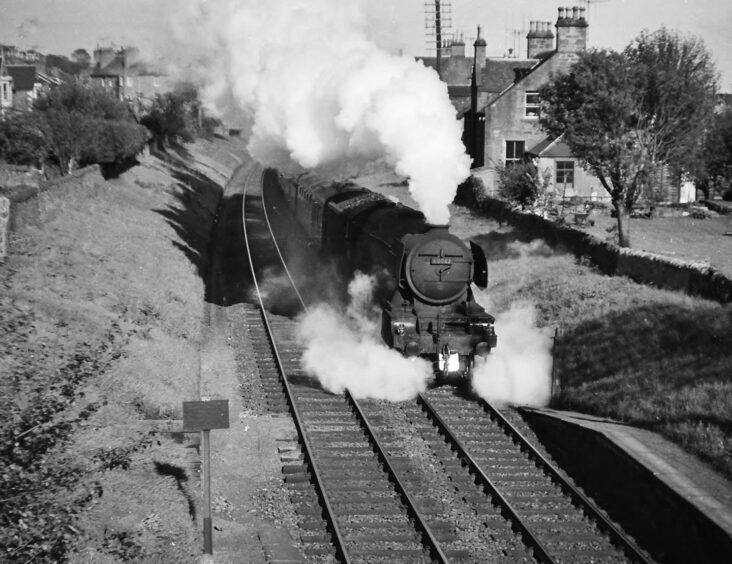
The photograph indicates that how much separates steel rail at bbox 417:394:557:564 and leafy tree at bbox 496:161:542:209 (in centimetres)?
2016

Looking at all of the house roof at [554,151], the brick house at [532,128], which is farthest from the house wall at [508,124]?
the house roof at [554,151]

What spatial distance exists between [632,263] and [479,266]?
8.09 metres

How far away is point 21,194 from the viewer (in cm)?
2198

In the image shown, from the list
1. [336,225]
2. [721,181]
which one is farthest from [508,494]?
[721,181]

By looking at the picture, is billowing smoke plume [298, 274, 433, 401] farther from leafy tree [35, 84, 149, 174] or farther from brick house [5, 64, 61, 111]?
brick house [5, 64, 61, 111]

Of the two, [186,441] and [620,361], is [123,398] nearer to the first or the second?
[186,441]

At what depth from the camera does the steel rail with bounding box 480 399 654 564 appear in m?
9.02

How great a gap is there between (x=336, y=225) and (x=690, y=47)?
11383 mm

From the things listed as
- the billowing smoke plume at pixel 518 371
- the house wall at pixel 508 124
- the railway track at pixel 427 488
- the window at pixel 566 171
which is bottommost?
the railway track at pixel 427 488

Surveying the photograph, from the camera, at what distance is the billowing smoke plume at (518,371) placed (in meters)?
14.5

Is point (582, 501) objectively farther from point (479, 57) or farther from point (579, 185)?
point (479, 57)

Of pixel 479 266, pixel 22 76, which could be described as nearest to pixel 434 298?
pixel 479 266

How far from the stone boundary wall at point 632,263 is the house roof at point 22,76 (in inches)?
1494

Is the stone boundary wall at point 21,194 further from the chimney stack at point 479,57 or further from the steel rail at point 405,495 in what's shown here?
the chimney stack at point 479,57
